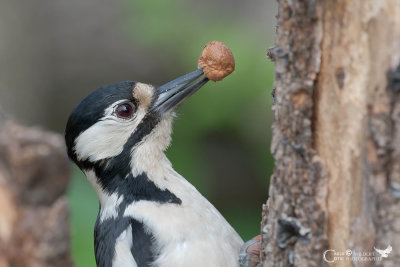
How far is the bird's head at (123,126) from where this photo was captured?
12.1 feet

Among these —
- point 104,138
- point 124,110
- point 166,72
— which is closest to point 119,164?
point 104,138

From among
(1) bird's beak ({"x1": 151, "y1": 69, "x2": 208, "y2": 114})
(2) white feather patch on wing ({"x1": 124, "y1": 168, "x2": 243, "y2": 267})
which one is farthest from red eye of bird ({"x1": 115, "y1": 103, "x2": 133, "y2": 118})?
(2) white feather patch on wing ({"x1": 124, "y1": 168, "x2": 243, "y2": 267})

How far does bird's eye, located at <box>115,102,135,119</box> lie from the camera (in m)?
3.76

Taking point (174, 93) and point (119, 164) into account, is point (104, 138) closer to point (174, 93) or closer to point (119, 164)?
point (119, 164)

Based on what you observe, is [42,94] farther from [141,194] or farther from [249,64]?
[141,194]

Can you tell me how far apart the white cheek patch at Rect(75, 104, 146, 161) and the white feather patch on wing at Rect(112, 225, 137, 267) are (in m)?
0.46

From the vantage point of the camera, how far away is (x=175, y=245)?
3.34 m

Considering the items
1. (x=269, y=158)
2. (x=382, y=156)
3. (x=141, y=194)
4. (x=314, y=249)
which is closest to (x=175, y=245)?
(x=141, y=194)

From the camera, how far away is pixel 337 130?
8.02 ft

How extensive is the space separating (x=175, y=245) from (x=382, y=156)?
4.33ft

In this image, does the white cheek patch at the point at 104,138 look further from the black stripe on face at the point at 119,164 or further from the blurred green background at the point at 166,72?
the blurred green background at the point at 166,72

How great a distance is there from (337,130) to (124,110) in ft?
5.24

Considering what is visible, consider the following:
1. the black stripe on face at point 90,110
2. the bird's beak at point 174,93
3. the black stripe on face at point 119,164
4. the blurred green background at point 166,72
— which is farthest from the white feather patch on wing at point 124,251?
the blurred green background at point 166,72

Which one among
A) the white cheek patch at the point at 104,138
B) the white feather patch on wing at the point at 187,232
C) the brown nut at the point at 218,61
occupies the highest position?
the brown nut at the point at 218,61
